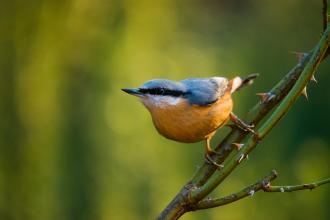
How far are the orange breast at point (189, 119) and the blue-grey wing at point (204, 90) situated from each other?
2 cm

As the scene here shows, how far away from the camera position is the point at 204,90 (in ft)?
7.72

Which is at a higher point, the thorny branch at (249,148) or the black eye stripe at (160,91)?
the thorny branch at (249,148)

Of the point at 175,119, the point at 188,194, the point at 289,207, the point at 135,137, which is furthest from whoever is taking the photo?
the point at 135,137

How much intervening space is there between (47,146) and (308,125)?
71.8 inches

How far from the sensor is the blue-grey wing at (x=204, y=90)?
229cm

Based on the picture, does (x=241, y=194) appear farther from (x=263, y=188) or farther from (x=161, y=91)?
(x=161, y=91)

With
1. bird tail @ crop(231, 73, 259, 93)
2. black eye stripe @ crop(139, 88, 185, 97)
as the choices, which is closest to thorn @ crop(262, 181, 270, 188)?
black eye stripe @ crop(139, 88, 185, 97)

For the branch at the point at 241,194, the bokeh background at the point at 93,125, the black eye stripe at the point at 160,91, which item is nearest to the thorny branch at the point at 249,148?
the branch at the point at 241,194

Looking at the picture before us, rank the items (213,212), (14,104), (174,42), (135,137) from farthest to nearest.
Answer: (174,42) < (135,137) < (14,104) < (213,212)

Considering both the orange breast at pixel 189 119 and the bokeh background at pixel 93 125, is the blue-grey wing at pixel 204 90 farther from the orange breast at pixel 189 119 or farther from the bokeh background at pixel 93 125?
the bokeh background at pixel 93 125

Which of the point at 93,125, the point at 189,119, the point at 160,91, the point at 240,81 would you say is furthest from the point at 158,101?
the point at 93,125

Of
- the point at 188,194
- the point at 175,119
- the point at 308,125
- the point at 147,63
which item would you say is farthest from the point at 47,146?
the point at 188,194

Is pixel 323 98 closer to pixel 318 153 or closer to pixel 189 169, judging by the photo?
pixel 189 169

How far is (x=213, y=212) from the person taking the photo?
2727 millimetres
